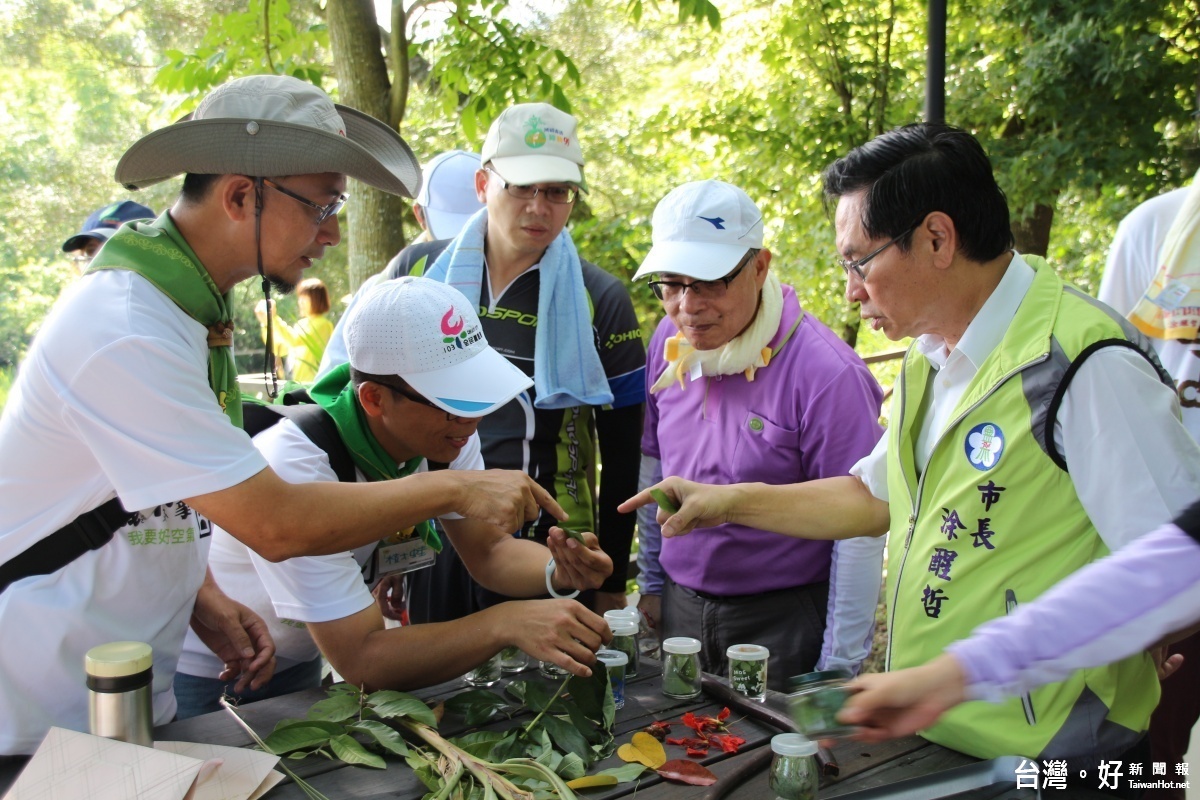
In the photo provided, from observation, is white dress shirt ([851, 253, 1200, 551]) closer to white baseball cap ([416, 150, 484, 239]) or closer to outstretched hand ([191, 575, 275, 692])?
outstretched hand ([191, 575, 275, 692])

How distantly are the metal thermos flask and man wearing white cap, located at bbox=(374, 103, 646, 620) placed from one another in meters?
1.51

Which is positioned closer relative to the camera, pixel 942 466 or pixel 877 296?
pixel 942 466

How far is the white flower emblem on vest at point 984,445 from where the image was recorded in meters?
1.81

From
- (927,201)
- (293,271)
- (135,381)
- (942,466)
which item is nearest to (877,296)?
(927,201)

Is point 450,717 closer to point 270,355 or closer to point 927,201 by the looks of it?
point 270,355

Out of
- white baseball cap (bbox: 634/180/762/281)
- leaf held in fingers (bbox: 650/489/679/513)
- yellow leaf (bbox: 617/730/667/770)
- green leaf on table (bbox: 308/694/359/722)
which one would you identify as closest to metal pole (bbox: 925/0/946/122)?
white baseball cap (bbox: 634/180/762/281)

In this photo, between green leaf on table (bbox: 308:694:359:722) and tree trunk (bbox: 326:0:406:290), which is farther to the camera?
tree trunk (bbox: 326:0:406:290)

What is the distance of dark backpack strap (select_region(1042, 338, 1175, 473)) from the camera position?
1.72 metres

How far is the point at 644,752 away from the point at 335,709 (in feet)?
2.16

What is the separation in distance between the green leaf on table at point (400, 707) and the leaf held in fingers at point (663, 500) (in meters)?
0.76

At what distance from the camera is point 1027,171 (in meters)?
6.28

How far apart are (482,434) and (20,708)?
5.15ft

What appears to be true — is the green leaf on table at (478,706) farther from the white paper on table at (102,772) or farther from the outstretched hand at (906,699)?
the outstretched hand at (906,699)

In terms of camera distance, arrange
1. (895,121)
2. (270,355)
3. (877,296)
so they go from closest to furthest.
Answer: (877,296) → (270,355) → (895,121)
